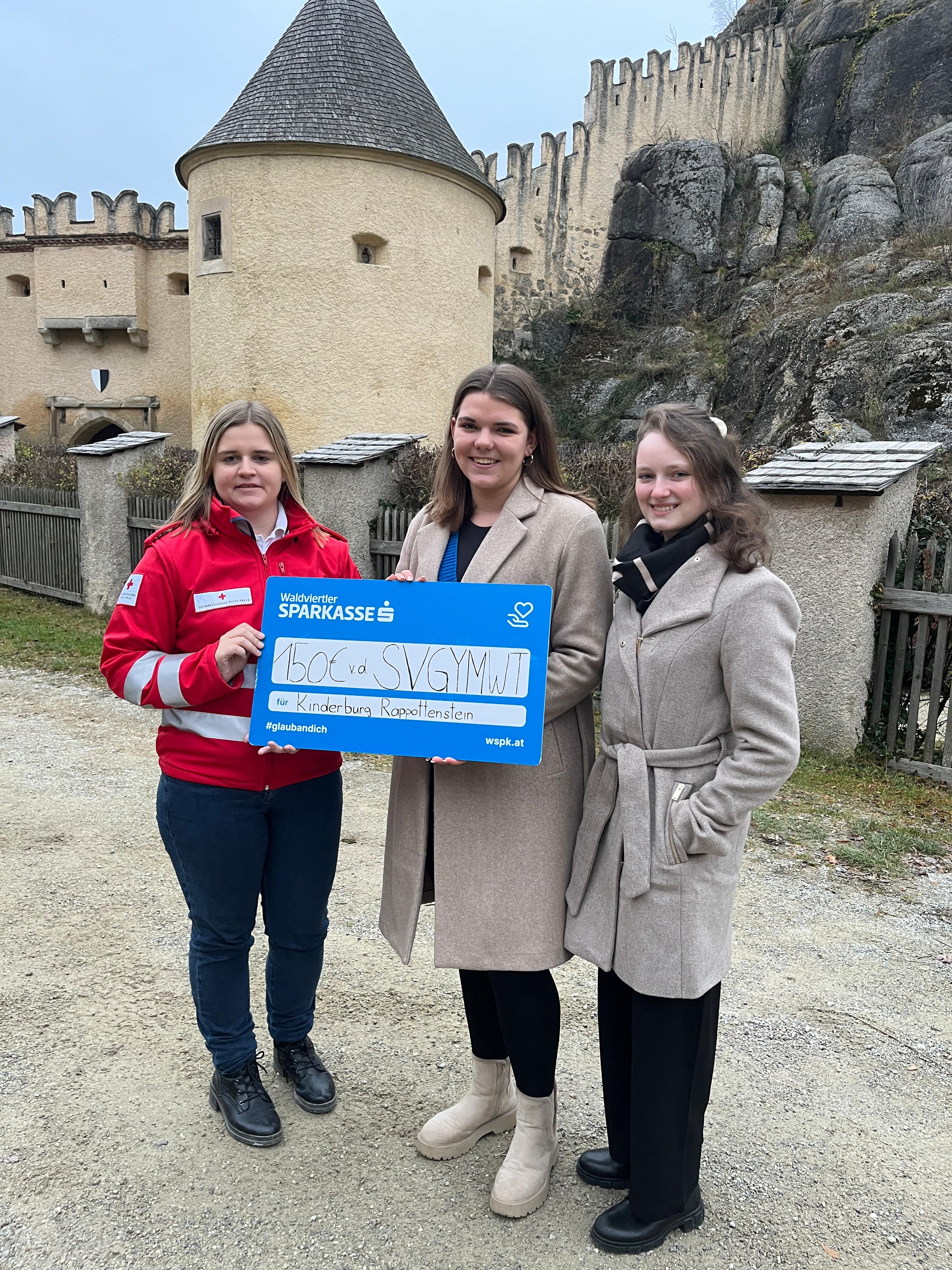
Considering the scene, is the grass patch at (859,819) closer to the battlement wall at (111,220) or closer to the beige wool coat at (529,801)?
the beige wool coat at (529,801)

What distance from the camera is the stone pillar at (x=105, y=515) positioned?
435 inches

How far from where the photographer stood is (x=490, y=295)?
704 inches

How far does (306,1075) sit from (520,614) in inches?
63.4

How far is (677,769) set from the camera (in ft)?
6.49

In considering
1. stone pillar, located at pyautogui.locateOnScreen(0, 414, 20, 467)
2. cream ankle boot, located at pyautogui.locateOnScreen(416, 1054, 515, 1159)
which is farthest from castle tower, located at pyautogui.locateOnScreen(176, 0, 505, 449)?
cream ankle boot, located at pyautogui.locateOnScreen(416, 1054, 515, 1159)

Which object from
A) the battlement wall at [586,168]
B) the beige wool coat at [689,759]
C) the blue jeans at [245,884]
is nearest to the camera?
the beige wool coat at [689,759]

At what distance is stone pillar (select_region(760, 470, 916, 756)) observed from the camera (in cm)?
571

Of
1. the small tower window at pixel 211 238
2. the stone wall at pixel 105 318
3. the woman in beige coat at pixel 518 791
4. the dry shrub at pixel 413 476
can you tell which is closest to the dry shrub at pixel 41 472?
the small tower window at pixel 211 238

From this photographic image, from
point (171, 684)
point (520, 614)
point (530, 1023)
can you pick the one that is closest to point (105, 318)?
point (171, 684)

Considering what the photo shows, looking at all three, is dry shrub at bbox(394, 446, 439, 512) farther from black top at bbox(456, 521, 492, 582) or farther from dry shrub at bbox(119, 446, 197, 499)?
black top at bbox(456, 521, 492, 582)

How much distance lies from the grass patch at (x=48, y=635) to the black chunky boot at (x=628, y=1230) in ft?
22.3

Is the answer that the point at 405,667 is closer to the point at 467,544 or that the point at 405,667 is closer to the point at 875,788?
the point at 467,544

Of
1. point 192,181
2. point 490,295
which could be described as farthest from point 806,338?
point 192,181

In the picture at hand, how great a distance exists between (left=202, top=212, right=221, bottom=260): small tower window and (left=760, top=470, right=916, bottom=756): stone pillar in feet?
44.1
